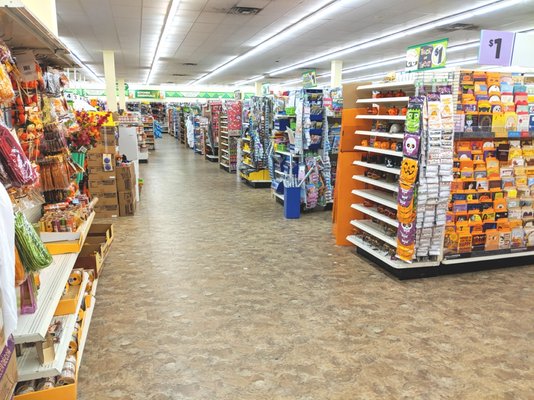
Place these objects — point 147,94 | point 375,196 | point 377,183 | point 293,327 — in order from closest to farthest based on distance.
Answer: point 293,327 < point 377,183 < point 375,196 < point 147,94

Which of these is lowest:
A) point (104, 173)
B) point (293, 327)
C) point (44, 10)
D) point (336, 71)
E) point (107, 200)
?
point (293, 327)

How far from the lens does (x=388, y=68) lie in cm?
1939

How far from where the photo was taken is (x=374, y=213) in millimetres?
4699

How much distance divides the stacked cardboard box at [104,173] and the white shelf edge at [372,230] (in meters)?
4.09

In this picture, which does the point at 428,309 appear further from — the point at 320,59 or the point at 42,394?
the point at 320,59

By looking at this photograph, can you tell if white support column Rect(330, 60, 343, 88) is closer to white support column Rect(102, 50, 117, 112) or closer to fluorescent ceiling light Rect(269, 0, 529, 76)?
fluorescent ceiling light Rect(269, 0, 529, 76)

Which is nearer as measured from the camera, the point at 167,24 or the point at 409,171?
the point at 409,171

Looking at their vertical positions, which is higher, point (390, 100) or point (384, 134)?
point (390, 100)

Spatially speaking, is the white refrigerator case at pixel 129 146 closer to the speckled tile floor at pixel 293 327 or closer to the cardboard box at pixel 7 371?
the speckled tile floor at pixel 293 327

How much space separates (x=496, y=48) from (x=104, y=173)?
227 inches

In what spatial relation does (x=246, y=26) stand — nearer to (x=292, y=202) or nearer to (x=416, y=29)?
(x=416, y=29)

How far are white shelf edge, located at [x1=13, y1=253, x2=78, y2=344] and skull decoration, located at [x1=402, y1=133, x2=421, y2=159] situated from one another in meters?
3.04

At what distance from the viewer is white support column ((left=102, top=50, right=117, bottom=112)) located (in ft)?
44.9

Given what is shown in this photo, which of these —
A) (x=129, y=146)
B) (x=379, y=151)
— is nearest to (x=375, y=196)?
(x=379, y=151)
